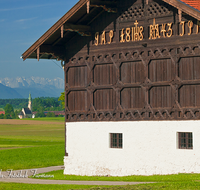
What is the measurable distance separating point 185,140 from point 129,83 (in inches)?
199

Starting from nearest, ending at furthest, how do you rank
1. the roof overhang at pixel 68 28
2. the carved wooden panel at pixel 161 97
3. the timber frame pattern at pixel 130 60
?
the timber frame pattern at pixel 130 60, the carved wooden panel at pixel 161 97, the roof overhang at pixel 68 28

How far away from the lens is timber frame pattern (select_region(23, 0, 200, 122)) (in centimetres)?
2275

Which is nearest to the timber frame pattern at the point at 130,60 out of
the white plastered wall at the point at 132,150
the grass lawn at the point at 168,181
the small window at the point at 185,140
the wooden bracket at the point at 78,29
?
the wooden bracket at the point at 78,29

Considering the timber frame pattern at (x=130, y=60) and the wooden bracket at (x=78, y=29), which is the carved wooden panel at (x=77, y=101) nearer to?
the timber frame pattern at (x=130, y=60)

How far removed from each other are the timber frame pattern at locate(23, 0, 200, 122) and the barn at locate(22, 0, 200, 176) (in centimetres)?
6

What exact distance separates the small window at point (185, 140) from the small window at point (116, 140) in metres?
4.04

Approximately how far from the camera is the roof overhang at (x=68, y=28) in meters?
24.8

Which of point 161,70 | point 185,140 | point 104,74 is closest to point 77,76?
point 104,74

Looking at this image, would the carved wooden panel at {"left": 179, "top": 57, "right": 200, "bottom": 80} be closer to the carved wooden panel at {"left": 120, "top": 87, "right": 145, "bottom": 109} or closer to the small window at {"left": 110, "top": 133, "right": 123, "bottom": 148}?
the carved wooden panel at {"left": 120, "top": 87, "right": 145, "bottom": 109}

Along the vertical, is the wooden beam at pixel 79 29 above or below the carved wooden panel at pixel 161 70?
above

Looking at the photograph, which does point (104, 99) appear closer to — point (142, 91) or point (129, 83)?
point (129, 83)

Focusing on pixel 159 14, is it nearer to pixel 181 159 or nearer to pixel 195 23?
pixel 195 23

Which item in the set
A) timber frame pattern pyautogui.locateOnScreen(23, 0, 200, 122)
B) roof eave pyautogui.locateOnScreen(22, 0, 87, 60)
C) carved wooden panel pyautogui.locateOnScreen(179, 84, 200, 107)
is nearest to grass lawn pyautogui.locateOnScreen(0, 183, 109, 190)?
timber frame pattern pyautogui.locateOnScreen(23, 0, 200, 122)

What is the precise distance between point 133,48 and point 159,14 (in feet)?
8.65
